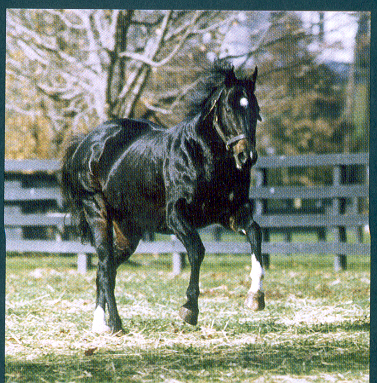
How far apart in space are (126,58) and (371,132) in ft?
10.0

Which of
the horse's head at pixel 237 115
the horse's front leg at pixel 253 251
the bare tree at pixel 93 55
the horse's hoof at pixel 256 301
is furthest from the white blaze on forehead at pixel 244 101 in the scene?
the bare tree at pixel 93 55

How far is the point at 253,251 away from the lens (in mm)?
3041

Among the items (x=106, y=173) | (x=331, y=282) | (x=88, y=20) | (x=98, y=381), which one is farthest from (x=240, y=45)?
(x=98, y=381)

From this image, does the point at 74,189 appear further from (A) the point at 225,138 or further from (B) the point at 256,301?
(B) the point at 256,301

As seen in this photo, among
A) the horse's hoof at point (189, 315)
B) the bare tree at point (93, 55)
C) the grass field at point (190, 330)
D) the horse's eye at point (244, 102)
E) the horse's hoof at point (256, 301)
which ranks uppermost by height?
the bare tree at point (93, 55)

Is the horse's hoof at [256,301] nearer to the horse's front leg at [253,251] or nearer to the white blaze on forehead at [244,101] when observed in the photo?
the horse's front leg at [253,251]

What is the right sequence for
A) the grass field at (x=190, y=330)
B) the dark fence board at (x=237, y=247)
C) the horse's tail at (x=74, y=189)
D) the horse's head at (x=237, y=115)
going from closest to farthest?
1. the grass field at (x=190, y=330)
2. the horse's head at (x=237, y=115)
3. the horse's tail at (x=74, y=189)
4. the dark fence board at (x=237, y=247)

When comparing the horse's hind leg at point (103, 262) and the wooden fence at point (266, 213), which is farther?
the wooden fence at point (266, 213)

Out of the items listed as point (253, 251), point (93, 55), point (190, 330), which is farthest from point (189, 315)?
point (93, 55)

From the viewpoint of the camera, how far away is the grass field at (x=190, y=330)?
9.19ft

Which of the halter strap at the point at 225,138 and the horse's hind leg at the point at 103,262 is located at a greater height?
the halter strap at the point at 225,138

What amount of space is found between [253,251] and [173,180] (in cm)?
63

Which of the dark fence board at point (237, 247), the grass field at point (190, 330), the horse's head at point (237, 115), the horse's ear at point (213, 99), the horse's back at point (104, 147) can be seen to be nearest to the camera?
the grass field at point (190, 330)

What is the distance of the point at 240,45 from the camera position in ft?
16.7
